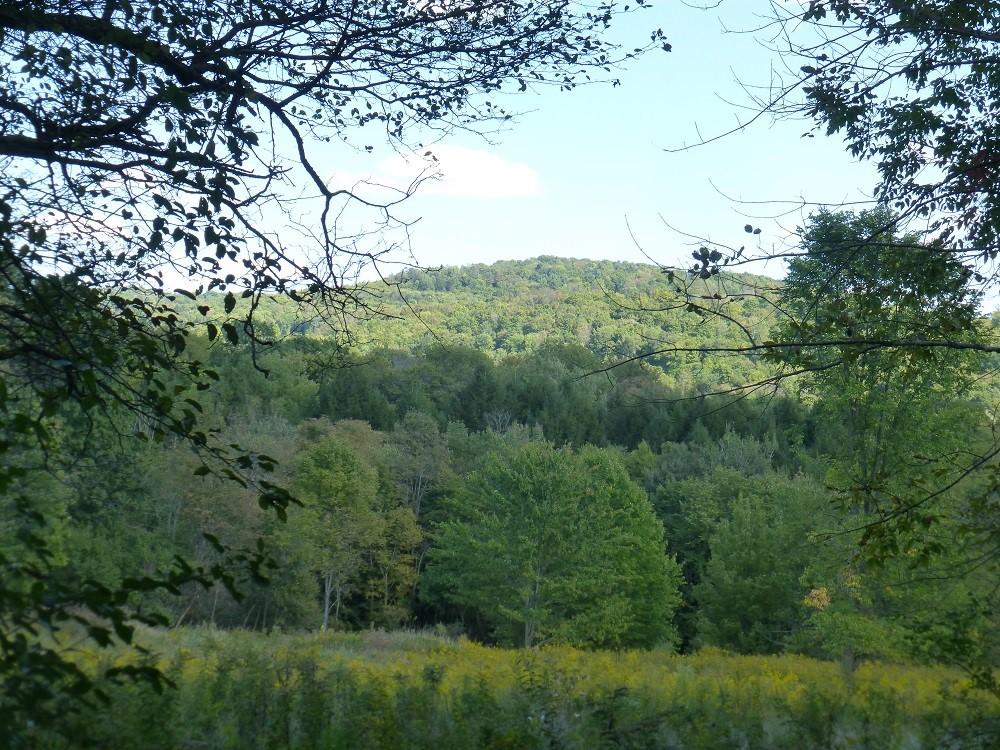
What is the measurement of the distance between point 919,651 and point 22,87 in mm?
16580

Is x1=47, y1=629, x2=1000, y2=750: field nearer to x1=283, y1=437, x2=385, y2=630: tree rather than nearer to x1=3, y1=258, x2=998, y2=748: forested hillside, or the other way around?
x1=3, y1=258, x2=998, y2=748: forested hillside

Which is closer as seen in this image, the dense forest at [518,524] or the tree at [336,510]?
the dense forest at [518,524]

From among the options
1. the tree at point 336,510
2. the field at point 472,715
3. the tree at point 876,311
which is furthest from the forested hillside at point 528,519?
the field at point 472,715

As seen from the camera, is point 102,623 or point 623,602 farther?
point 623,602

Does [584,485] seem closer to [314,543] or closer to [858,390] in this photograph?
[314,543]

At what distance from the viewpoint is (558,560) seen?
3291 centimetres

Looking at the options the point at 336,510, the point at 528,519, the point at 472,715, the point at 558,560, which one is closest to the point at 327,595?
the point at 336,510

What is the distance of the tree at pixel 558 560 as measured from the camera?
31516 millimetres

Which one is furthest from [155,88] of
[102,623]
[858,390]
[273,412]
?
[273,412]

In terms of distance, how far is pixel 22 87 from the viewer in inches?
174

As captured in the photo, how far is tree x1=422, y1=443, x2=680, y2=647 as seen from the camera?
31.5 metres

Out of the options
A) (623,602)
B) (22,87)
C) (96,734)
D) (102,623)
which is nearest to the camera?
(102,623)

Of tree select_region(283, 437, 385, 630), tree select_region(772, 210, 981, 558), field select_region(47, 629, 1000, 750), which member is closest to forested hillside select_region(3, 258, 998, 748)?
tree select_region(283, 437, 385, 630)

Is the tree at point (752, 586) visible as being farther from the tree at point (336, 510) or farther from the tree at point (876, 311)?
the tree at point (876, 311)
